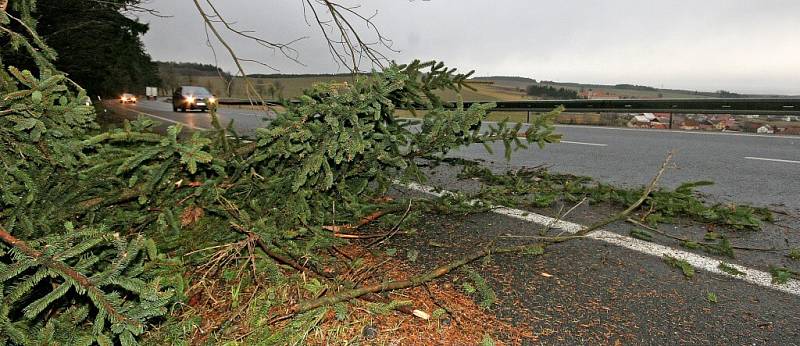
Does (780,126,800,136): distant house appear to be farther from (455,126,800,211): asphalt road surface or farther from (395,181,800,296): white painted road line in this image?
(395,181,800,296): white painted road line

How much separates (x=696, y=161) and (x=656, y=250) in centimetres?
443

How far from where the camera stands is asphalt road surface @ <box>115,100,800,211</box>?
156 inches

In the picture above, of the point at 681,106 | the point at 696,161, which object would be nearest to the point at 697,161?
the point at 696,161

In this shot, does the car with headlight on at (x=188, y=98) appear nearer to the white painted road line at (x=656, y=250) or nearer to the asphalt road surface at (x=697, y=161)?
the asphalt road surface at (x=697, y=161)

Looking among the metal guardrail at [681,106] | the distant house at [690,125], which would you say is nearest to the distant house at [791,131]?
the metal guardrail at [681,106]

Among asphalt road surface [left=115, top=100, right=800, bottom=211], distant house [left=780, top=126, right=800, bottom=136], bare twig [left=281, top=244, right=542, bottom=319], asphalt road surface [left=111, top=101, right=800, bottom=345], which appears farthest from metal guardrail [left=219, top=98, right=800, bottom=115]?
bare twig [left=281, top=244, right=542, bottom=319]

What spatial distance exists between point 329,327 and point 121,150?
53.8 inches

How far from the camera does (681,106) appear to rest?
10586 millimetres

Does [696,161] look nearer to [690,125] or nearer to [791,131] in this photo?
[791,131]

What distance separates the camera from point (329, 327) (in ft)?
4.94

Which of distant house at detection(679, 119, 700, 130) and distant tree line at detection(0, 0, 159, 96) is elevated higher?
distant tree line at detection(0, 0, 159, 96)

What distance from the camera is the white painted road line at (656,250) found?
74.8 inches

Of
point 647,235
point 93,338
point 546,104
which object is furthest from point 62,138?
point 546,104

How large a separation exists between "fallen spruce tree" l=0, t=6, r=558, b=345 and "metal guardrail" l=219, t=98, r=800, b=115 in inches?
375
